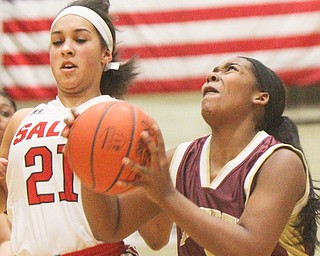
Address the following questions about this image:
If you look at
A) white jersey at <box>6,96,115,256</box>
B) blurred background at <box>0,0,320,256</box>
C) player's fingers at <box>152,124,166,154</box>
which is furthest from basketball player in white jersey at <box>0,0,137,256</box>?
blurred background at <box>0,0,320,256</box>

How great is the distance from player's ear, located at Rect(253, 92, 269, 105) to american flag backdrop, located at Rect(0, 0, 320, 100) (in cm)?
168

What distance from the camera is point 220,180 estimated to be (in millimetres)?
2594

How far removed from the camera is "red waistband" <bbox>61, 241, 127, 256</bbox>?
2.64 metres

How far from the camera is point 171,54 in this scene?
4477 millimetres

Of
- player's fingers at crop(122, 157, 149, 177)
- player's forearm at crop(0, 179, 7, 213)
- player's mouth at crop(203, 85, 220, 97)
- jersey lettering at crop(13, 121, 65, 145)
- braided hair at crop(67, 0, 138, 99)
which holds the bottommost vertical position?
player's forearm at crop(0, 179, 7, 213)

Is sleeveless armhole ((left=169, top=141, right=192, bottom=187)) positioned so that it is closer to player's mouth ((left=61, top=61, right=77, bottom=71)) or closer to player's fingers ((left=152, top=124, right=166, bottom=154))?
player's mouth ((left=61, top=61, right=77, bottom=71))

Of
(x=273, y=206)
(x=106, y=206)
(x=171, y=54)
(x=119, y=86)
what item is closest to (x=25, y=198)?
(x=106, y=206)

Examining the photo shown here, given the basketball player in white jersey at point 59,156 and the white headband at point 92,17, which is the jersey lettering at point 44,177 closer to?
the basketball player in white jersey at point 59,156

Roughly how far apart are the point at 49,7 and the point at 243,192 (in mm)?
2474

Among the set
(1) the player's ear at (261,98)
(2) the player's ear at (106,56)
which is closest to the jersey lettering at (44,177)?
(2) the player's ear at (106,56)

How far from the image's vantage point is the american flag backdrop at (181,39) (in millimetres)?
4324

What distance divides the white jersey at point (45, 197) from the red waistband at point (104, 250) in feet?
0.05

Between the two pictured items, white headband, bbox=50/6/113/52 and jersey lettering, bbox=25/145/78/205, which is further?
white headband, bbox=50/6/113/52

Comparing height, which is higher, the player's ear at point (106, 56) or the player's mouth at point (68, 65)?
the player's ear at point (106, 56)
